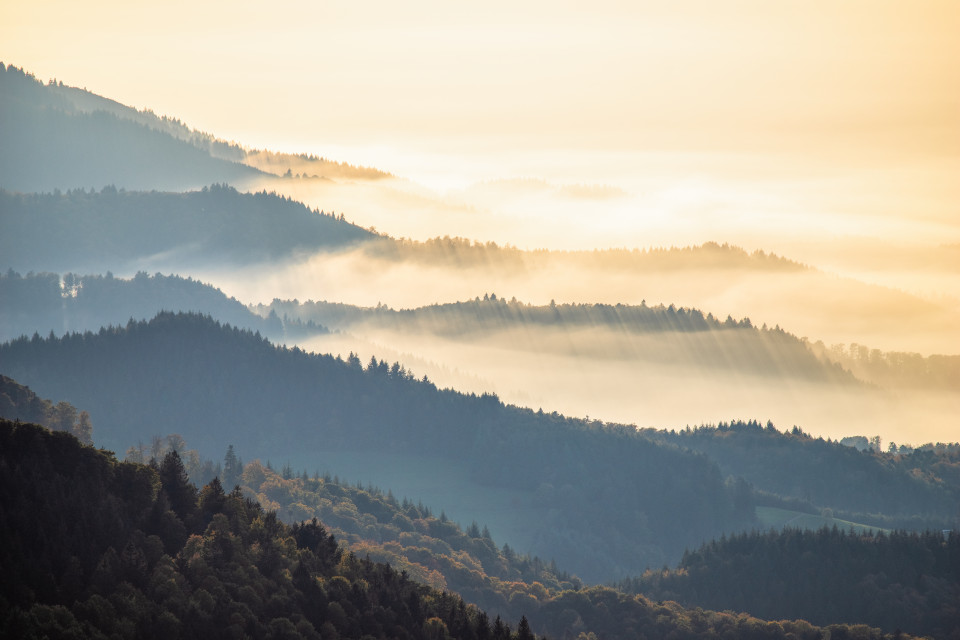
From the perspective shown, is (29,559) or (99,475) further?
(99,475)

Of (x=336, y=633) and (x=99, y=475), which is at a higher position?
(x=99, y=475)

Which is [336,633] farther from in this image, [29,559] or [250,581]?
[29,559]

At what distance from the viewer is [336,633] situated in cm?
19725

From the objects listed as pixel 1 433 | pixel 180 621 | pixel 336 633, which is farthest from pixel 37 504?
pixel 336 633

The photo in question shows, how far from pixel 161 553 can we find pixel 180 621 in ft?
62.5

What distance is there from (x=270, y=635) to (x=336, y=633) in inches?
469

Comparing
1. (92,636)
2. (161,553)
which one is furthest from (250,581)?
(92,636)

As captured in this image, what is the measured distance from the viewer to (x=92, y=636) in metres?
164

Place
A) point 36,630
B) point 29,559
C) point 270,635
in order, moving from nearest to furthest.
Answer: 1. point 36,630
2. point 29,559
3. point 270,635

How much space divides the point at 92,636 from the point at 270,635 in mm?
29756

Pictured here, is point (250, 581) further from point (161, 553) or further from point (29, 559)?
point (29, 559)

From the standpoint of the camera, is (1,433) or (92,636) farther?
(1,433)

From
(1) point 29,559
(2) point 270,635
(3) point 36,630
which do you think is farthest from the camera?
(2) point 270,635

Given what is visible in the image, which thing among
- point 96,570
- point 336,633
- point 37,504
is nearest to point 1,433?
point 37,504
